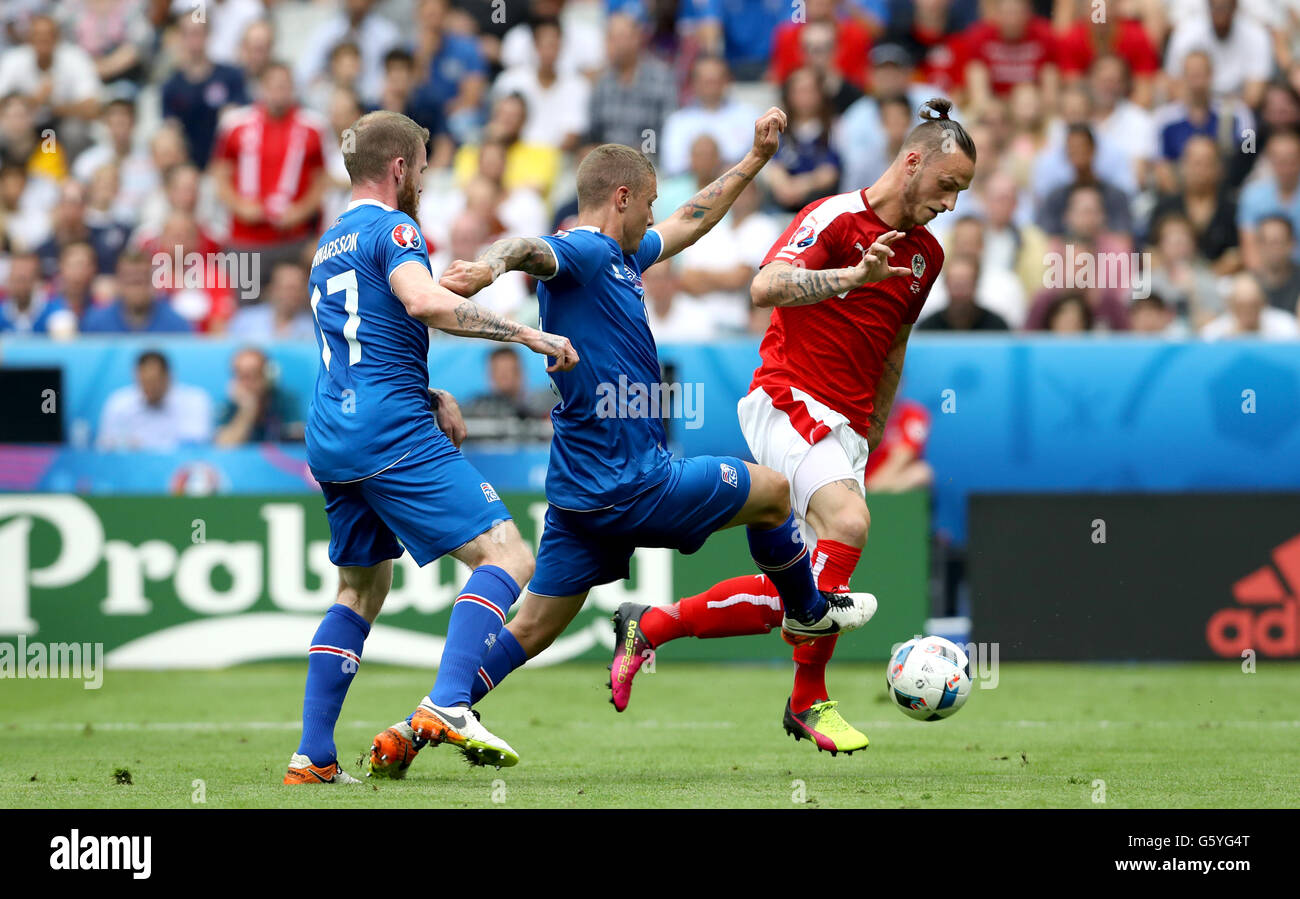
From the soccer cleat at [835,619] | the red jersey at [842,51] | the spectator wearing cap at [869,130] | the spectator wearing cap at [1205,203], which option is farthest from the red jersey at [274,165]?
the soccer cleat at [835,619]

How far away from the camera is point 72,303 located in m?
13.7

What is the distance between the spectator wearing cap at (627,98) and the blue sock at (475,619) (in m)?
9.08

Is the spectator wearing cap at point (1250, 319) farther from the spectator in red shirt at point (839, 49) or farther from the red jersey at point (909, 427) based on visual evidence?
the spectator in red shirt at point (839, 49)

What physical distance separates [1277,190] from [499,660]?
32.0ft

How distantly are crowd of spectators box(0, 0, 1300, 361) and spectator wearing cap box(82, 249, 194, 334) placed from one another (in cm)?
2

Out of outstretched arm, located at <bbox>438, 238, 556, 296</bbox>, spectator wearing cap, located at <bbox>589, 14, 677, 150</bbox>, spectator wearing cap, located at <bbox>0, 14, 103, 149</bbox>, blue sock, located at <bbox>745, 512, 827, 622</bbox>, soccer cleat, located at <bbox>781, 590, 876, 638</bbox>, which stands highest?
spectator wearing cap, located at <bbox>0, 14, 103, 149</bbox>

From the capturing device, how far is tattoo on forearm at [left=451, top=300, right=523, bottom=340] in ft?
19.1

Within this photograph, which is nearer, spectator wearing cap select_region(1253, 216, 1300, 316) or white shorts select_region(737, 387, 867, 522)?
white shorts select_region(737, 387, 867, 522)

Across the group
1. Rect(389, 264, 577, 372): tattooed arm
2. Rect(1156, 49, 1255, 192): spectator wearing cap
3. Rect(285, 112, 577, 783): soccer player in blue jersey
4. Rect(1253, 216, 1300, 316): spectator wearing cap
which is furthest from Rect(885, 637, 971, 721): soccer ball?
Rect(1156, 49, 1255, 192): spectator wearing cap

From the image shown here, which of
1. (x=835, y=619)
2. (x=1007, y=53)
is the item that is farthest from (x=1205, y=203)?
(x=835, y=619)

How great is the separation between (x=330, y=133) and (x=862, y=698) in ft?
27.3

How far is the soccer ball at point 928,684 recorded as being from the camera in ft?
22.7

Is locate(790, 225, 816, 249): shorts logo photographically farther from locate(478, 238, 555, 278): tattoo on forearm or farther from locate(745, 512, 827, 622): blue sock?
locate(478, 238, 555, 278): tattoo on forearm

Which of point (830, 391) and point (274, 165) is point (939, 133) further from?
point (274, 165)
